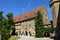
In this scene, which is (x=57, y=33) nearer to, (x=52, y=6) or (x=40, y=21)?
(x=52, y=6)

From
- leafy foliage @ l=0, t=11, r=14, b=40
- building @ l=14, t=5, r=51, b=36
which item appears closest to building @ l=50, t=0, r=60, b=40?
leafy foliage @ l=0, t=11, r=14, b=40

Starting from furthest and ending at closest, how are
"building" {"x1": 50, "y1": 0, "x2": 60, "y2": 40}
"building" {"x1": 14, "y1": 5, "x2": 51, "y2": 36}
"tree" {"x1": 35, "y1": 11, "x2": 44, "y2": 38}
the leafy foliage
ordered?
"building" {"x1": 14, "y1": 5, "x2": 51, "y2": 36} → "tree" {"x1": 35, "y1": 11, "x2": 44, "y2": 38} → the leafy foliage → "building" {"x1": 50, "y1": 0, "x2": 60, "y2": 40}

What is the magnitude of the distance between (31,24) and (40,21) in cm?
964

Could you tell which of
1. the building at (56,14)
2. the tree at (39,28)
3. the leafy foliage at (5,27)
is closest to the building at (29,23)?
Result: the tree at (39,28)

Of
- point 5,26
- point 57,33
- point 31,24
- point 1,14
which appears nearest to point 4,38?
point 5,26

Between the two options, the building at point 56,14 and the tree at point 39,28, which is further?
the tree at point 39,28

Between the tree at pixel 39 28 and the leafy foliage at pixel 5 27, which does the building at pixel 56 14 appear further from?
the tree at pixel 39 28

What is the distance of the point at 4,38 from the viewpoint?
31.1 meters

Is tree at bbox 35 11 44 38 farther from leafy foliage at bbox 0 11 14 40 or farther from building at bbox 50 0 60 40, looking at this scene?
building at bbox 50 0 60 40

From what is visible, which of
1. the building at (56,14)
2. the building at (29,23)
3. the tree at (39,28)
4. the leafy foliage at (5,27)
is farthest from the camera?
the building at (29,23)

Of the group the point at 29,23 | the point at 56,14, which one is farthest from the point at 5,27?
the point at 29,23

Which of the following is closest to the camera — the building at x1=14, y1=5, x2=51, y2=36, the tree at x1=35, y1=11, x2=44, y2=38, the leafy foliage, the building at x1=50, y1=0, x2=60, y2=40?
the building at x1=50, y1=0, x2=60, y2=40

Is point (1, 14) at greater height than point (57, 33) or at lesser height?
greater

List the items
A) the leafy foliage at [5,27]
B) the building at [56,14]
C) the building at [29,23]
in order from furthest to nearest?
the building at [29,23] < the leafy foliage at [5,27] < the building at [56,14]
